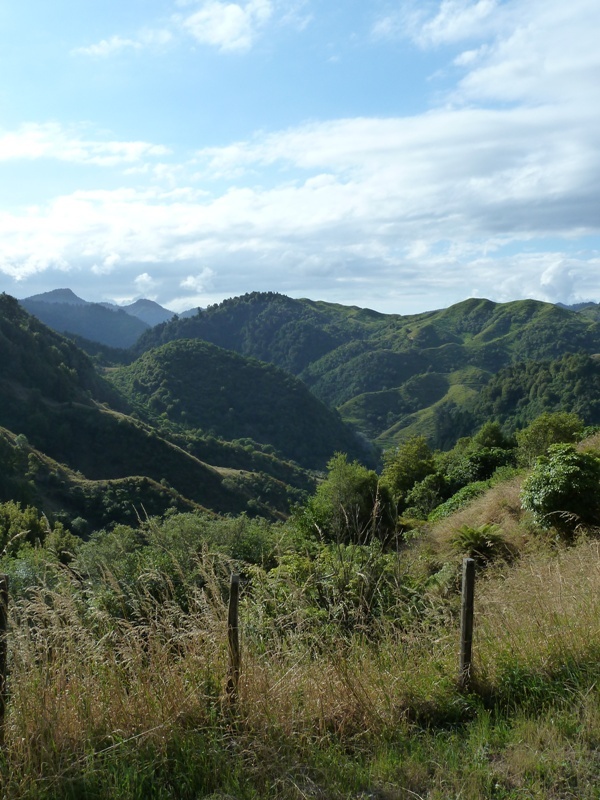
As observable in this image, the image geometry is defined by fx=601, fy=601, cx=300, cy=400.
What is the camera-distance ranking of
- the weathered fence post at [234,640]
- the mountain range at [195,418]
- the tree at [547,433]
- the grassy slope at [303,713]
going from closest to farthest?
the grassy slope at [303,713] → the weathered fence post at [234,640] → the tree at [547,433] → the mountain range at [195,418]

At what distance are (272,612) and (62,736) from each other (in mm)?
2165

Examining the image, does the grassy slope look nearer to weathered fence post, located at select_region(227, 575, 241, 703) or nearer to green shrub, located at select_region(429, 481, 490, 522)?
weathered fence post, located at select_region(227, 575, 241, 703)

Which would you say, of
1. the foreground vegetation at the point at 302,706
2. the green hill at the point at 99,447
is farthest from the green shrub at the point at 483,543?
the green hill at the point at 99,447

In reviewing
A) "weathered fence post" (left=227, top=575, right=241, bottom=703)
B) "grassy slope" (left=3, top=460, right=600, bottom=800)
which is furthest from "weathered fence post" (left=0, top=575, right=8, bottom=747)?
"weathered fence post" (left=227, top=575, right=241, bottom=703)

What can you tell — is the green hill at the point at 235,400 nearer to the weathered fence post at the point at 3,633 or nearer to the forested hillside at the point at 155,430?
the forested hillside at the point at 155,430

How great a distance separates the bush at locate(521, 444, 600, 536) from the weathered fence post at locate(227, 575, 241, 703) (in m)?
7.15

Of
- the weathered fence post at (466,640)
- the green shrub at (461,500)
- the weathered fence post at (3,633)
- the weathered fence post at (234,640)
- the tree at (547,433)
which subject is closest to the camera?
the weathered fence post at (3,633)

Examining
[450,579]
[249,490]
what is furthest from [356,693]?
[249,490]

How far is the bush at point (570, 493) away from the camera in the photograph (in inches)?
372

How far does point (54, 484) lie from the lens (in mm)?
61000

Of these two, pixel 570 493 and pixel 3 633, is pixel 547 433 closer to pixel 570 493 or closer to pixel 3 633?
pixel 570 493

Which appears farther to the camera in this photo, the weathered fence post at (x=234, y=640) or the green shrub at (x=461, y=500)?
the green shrub at (x=461, y=500)

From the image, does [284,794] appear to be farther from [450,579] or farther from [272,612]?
[450,579]

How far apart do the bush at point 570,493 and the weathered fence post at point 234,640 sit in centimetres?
715
